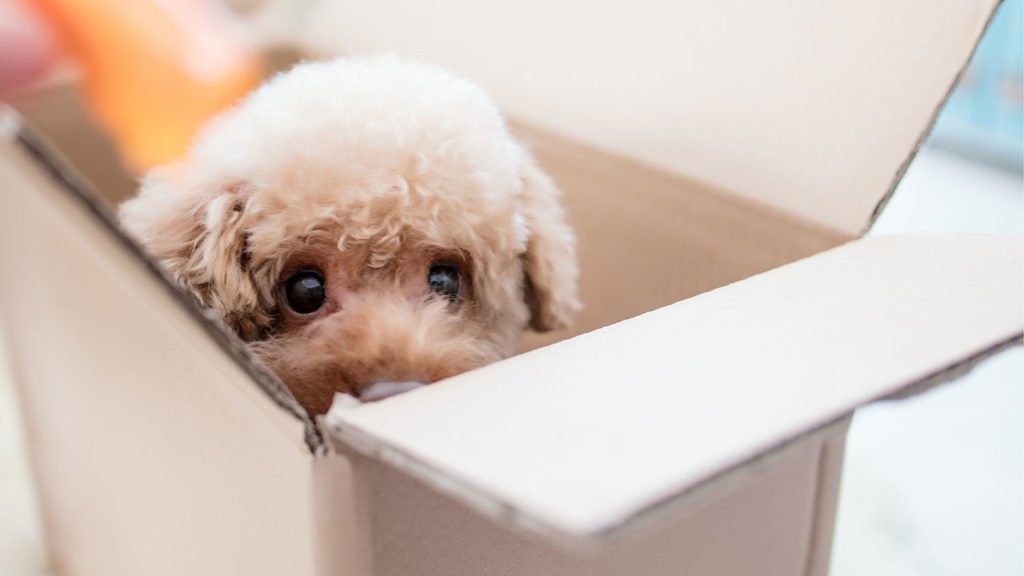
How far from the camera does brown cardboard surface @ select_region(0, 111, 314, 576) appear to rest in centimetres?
42

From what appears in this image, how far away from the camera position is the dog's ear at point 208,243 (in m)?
0.73

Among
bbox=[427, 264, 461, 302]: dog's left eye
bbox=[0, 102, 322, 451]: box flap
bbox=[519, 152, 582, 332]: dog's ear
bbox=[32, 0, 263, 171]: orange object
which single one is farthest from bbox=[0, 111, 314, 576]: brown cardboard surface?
bbox=[519, 152, 582, 332]: dog's ear

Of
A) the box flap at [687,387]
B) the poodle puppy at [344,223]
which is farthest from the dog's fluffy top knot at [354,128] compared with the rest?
the box flap at [687,387]

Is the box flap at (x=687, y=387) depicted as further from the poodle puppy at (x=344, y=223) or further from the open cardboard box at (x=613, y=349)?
the poodle puppy at (x=344, y=223)

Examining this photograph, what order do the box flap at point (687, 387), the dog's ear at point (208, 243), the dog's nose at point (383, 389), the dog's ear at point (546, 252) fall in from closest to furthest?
the box flap at point (687, 387) < the dog's nose at point (383, 389) < the dog's ear at point (208, 243) < the dog's ear at point (546, 252)

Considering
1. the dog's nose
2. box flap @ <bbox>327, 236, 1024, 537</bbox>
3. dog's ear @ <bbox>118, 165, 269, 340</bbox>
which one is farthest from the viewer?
dog's ear @ <bbox>118, 165, 269, 340</bbox>

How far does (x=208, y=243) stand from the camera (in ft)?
2.38

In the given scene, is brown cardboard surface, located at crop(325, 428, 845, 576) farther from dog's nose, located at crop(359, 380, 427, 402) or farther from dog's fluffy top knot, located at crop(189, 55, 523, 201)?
dog's fluffy top knot, located at crop(189, 55, 523, 201)

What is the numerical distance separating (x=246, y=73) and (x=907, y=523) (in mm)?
982

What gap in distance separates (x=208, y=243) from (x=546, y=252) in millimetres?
290

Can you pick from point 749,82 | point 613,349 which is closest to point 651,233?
point 749,82

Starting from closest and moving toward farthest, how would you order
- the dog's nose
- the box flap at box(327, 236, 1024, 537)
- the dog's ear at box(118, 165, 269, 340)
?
the box flap at box(327, 236, 1024, 537)
the dog's nose
the dog's ear at box(118, 165, 269, 340)

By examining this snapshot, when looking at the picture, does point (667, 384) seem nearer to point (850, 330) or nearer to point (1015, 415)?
point (850, 330)

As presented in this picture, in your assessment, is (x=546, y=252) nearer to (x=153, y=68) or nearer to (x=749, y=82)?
(x=749, y=82)
